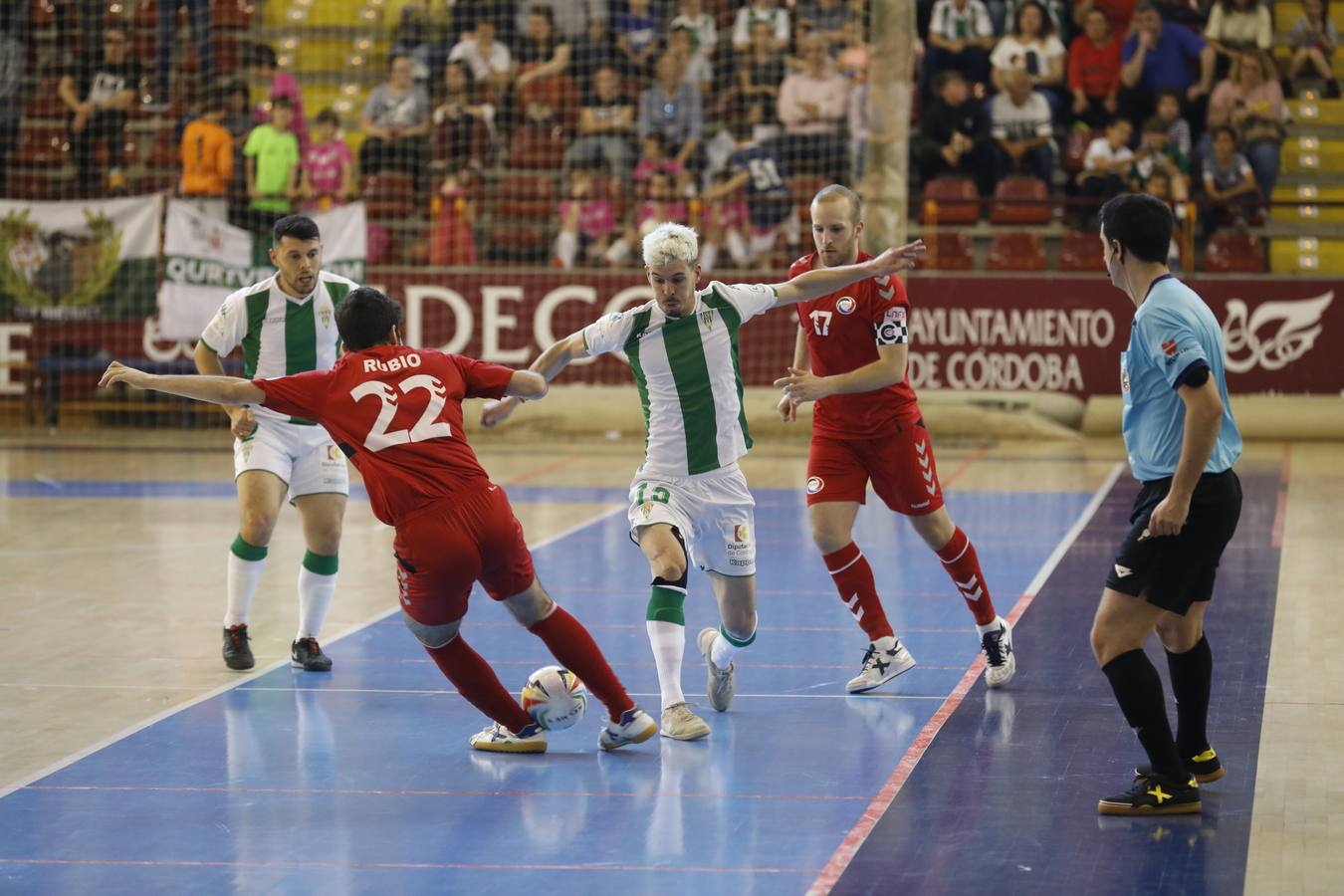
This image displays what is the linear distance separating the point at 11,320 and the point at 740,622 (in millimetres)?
14303

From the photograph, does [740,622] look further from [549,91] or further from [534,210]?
[549,91]

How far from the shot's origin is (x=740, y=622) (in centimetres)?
692

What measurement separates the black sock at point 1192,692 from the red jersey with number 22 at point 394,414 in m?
2.47

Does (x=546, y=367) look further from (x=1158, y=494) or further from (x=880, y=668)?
(x=1158, y=494)

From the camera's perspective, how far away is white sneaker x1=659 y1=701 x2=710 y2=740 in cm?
664

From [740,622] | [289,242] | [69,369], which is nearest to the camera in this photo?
[740,622]

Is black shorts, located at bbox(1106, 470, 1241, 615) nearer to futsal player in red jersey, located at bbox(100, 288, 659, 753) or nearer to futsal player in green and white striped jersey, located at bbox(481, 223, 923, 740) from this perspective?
futsal player in green and white striped jersey, located at bbox(481, 223, 923, 740)

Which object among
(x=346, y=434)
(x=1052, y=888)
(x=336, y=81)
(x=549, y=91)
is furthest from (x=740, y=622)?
(x=336, y=81)

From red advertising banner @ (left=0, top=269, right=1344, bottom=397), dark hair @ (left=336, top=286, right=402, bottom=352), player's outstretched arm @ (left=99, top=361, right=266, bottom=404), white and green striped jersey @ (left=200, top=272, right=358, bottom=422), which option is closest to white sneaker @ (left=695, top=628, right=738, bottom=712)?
dark hair @ (left=336, top=286, right=402, bottom=352)

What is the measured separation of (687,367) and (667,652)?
112 cm

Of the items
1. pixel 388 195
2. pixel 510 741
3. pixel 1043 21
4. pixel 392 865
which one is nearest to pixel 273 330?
pixel 510 741

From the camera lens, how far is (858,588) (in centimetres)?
761

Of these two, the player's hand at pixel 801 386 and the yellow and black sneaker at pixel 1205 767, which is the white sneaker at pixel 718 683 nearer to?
the player's hand at pixel 801 386

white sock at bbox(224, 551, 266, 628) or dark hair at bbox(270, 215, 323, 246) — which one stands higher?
dark hair at bbox(270, 215, 323, 246)
